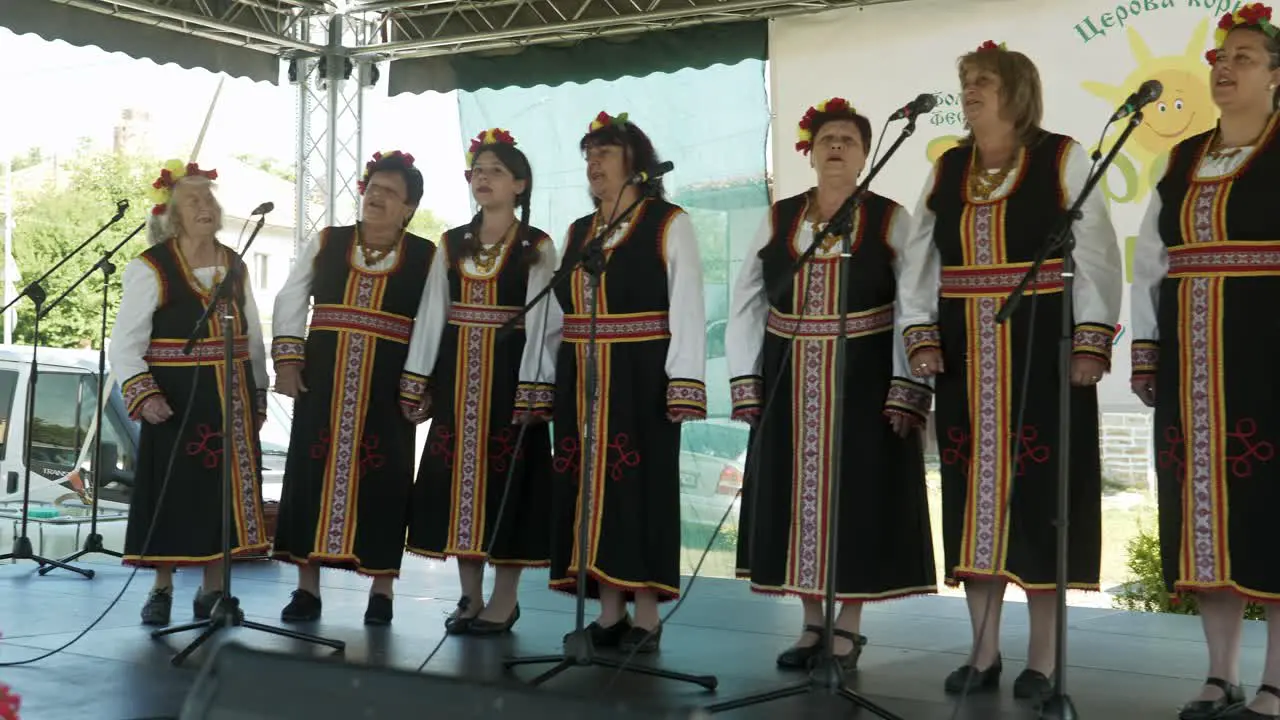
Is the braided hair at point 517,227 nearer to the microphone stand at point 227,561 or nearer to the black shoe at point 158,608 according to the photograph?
the microphone stand at point 227,561

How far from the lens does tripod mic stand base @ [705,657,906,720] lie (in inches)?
123

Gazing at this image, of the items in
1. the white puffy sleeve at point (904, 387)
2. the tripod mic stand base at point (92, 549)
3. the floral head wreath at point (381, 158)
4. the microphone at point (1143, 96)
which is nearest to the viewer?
the microphone at point (1143, 96)

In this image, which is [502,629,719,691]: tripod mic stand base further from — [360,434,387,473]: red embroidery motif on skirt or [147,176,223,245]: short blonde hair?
[147,176,223,245]: short blonde hair

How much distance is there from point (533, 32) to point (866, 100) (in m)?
1.69

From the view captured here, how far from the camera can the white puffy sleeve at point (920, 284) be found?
11.7 feet

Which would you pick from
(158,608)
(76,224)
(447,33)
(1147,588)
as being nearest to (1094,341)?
(158,608)

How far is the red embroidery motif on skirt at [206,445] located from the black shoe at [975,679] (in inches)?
98.6

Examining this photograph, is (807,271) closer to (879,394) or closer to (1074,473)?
(879,394)

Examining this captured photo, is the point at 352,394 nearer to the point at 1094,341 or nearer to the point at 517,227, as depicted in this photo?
the point at 517,227

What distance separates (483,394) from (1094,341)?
1958 mm

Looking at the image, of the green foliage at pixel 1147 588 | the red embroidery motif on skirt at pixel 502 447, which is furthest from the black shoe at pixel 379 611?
the green foliage at pixel 1147 588

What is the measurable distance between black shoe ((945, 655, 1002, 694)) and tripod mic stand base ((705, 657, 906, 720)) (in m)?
0.38

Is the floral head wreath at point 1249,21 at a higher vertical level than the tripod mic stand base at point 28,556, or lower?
higher

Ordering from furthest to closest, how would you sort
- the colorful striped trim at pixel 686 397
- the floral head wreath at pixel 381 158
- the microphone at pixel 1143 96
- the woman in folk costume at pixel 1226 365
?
the floral head wreath at pixel 381 158 → the colorful striped trim at pixel 686 397 → the woman in folk costume at pixel 1226 365 → the microphone at pixel 1143 96
